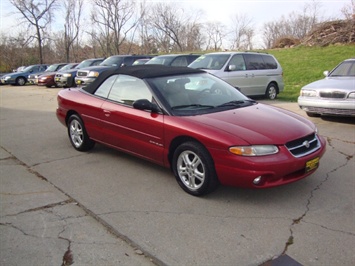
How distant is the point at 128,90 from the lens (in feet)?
15.9

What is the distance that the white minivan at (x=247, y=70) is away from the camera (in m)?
10.7

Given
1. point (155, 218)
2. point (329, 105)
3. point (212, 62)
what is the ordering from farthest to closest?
point (212, 62) < point (329, 105) < point (155, 218)

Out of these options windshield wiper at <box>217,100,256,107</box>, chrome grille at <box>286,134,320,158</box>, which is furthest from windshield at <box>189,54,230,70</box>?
chrome grille at <box>286,134,320,158</box>

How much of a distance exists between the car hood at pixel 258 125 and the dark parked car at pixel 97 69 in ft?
37.6

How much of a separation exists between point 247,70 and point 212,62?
1205 mm

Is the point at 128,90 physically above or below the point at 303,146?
above

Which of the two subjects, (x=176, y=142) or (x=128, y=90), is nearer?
(x=176, y=142)

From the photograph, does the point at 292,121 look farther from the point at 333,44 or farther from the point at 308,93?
the point at 333,44

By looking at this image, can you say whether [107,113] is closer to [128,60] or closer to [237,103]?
[237,103]

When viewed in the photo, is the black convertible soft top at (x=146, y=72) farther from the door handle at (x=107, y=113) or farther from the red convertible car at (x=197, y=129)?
the door handle at (x=107, y=113)

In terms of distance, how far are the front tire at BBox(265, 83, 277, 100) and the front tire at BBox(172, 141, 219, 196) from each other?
28.4 feet

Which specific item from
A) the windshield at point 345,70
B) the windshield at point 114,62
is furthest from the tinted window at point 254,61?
the windshield at point 114,62

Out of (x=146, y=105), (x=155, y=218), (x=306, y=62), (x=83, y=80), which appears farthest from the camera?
(x=306, y=62)

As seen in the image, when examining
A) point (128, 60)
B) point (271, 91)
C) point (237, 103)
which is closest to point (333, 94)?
point (237, 103)
